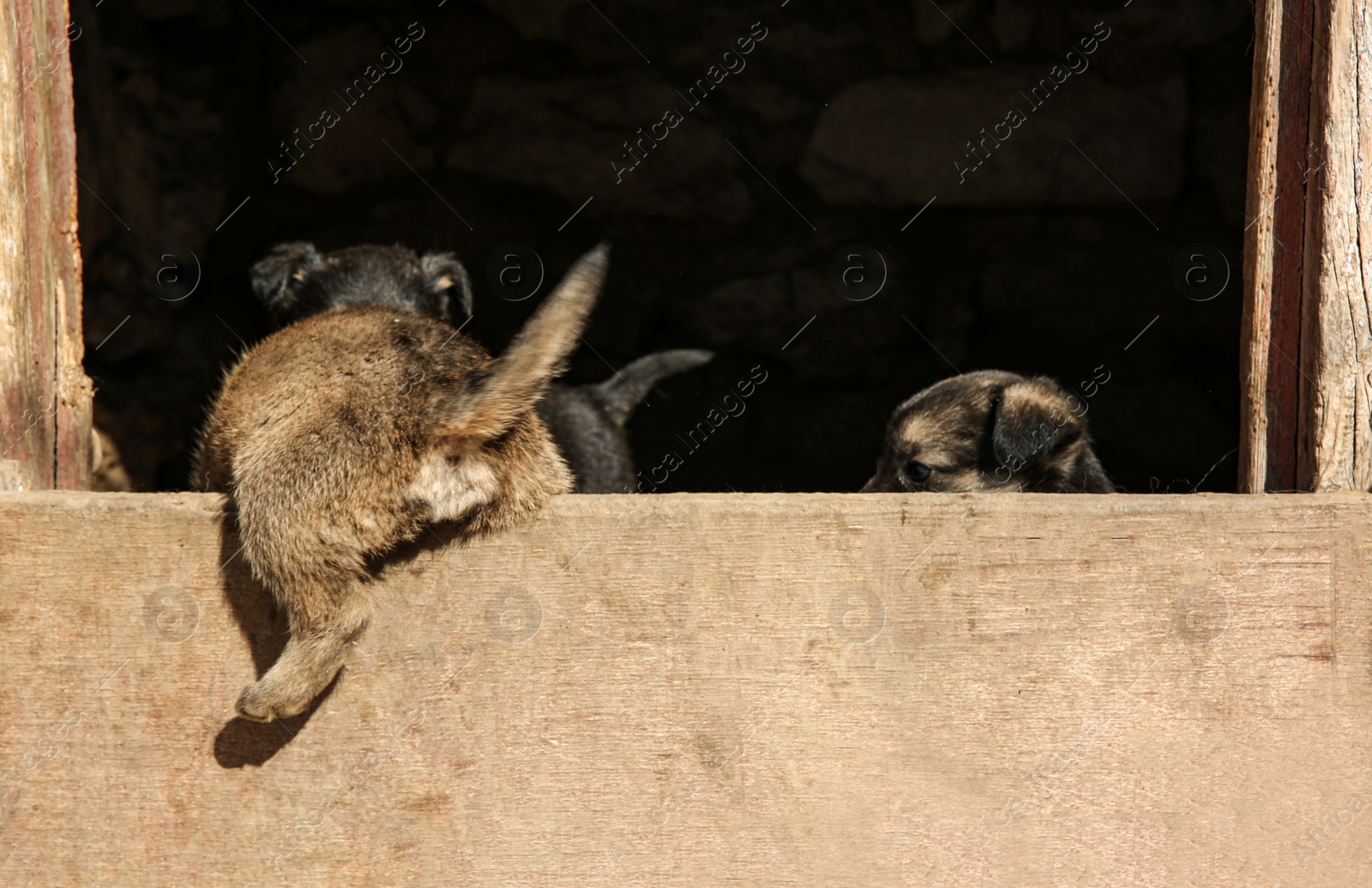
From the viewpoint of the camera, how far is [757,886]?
8.70ft

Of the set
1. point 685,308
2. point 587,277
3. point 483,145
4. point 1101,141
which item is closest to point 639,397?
point 685,308

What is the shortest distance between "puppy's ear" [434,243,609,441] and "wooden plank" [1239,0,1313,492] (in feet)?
5.69

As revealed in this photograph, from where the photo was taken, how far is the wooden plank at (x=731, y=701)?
2607mm

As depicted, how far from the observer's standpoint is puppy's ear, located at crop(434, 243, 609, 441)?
240 cm

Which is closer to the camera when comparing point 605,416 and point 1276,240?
point 1276,240

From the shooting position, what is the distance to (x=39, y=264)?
9.75 ft

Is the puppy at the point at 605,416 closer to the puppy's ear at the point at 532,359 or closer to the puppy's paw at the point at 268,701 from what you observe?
the puppy's ear at the point at 532,359

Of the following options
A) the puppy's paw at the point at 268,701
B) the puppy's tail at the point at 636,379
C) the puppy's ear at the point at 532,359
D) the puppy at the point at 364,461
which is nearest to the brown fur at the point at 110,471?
the puppy's tail at the point at 636,379

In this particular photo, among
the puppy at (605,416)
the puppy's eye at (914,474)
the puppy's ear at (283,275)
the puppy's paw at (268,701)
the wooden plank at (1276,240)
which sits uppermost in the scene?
the wooden plank at (1276,240)

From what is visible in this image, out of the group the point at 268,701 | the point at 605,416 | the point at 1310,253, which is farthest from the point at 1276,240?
the point at 605,416

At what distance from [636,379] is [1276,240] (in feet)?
9.84

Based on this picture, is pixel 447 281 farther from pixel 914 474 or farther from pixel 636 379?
pixel 914 474

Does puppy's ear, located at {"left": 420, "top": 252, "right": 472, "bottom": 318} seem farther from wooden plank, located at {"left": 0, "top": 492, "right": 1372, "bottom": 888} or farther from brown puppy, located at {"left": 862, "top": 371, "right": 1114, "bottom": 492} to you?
wooden plank, located at {"left": 0, "top": 492, "right": 1372, "bottom": 888}

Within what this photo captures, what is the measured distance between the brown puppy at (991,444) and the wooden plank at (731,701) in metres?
0.99
